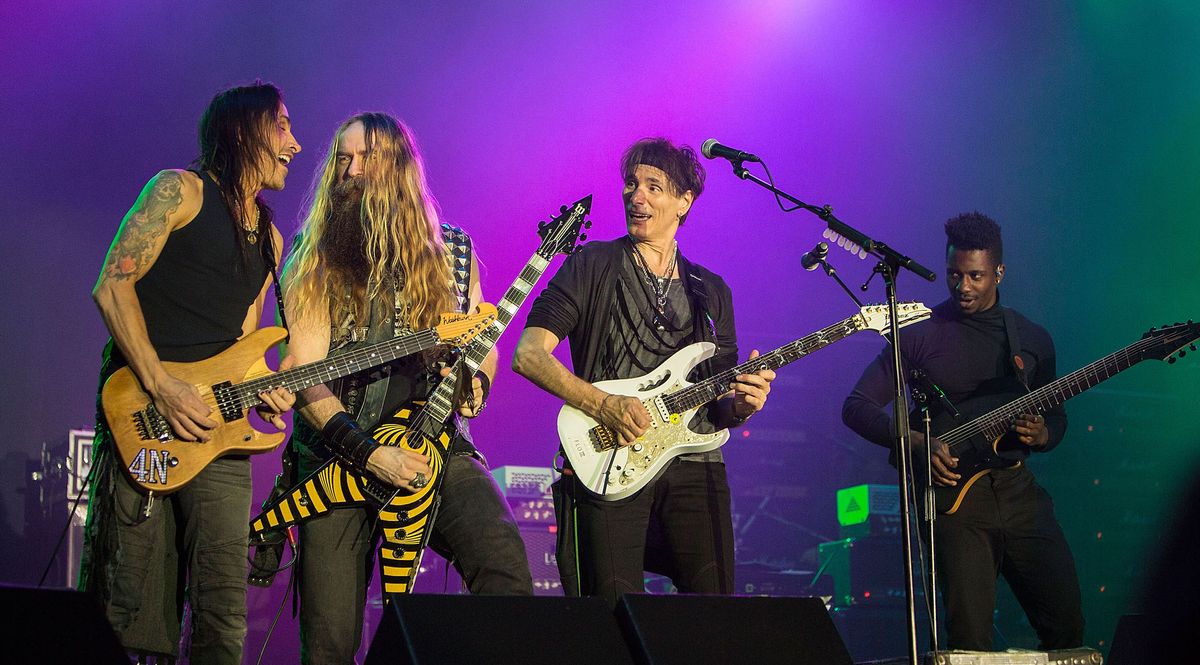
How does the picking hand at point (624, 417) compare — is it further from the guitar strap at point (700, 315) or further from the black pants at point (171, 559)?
the black pants at point (171, 559)

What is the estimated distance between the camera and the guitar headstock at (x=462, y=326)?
4188 mm

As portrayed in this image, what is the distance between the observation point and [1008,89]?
29.0ft

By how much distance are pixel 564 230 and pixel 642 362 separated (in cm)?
65

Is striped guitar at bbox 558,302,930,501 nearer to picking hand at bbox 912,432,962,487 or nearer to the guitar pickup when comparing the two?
the guitar pickup

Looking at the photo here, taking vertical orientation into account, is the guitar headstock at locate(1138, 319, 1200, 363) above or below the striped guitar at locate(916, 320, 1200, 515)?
above

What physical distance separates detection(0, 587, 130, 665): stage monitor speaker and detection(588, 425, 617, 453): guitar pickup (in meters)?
2.11

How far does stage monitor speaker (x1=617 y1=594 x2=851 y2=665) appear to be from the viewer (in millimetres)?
3145

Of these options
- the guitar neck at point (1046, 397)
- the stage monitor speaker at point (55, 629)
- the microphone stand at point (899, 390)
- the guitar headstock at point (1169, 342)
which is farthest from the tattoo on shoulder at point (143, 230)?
the guitar headstock at point (1169, 342)

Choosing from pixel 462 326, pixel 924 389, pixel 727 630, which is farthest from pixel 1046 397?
pixel 462 326

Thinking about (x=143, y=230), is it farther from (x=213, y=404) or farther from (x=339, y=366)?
(x=339, y=366)

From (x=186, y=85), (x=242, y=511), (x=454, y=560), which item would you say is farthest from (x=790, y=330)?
(x=242, y=511)

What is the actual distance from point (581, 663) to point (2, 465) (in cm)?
502

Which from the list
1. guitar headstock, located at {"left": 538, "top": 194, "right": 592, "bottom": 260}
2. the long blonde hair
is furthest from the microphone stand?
the long blonde hair

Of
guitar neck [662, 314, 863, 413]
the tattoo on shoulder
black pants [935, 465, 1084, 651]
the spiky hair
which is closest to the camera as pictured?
the tattoo on shoulder
